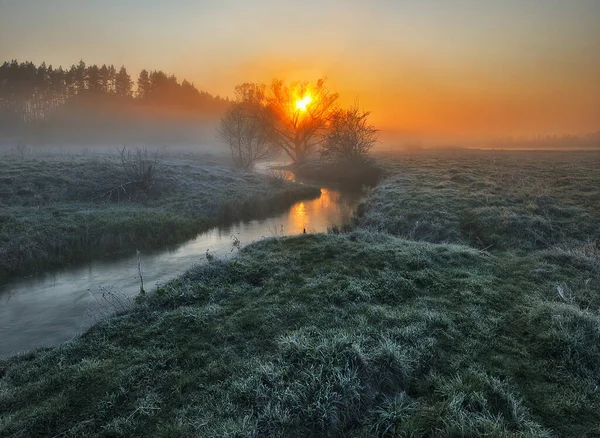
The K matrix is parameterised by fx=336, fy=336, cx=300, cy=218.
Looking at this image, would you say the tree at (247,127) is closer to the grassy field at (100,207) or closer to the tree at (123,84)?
the grassy field at (100,207)

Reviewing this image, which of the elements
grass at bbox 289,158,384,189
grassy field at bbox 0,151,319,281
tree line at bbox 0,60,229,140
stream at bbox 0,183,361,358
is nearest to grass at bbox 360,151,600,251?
stream at bbox 0,183,361,358

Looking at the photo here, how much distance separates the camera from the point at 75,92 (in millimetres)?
80250

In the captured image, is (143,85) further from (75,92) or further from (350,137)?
(350,137)

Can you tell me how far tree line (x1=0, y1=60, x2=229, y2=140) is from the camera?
7038 cm

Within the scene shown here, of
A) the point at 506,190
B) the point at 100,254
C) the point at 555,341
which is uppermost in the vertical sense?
the point at 506,190

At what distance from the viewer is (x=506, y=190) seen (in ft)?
69.8

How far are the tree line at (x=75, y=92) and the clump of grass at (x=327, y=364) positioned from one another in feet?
277

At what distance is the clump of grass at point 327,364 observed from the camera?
4.77 meters

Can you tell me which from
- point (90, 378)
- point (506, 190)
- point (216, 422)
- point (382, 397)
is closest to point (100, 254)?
point (90, 378)

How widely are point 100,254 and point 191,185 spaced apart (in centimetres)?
1263

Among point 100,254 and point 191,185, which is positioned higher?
point 191,185

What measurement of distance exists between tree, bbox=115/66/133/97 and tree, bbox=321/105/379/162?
74996 mm

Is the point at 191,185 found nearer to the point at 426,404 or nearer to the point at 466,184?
the point at 466,184

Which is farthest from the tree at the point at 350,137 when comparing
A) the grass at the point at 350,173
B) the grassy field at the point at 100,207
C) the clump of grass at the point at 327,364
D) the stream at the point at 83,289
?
the clump of grass at the point at 327,364
